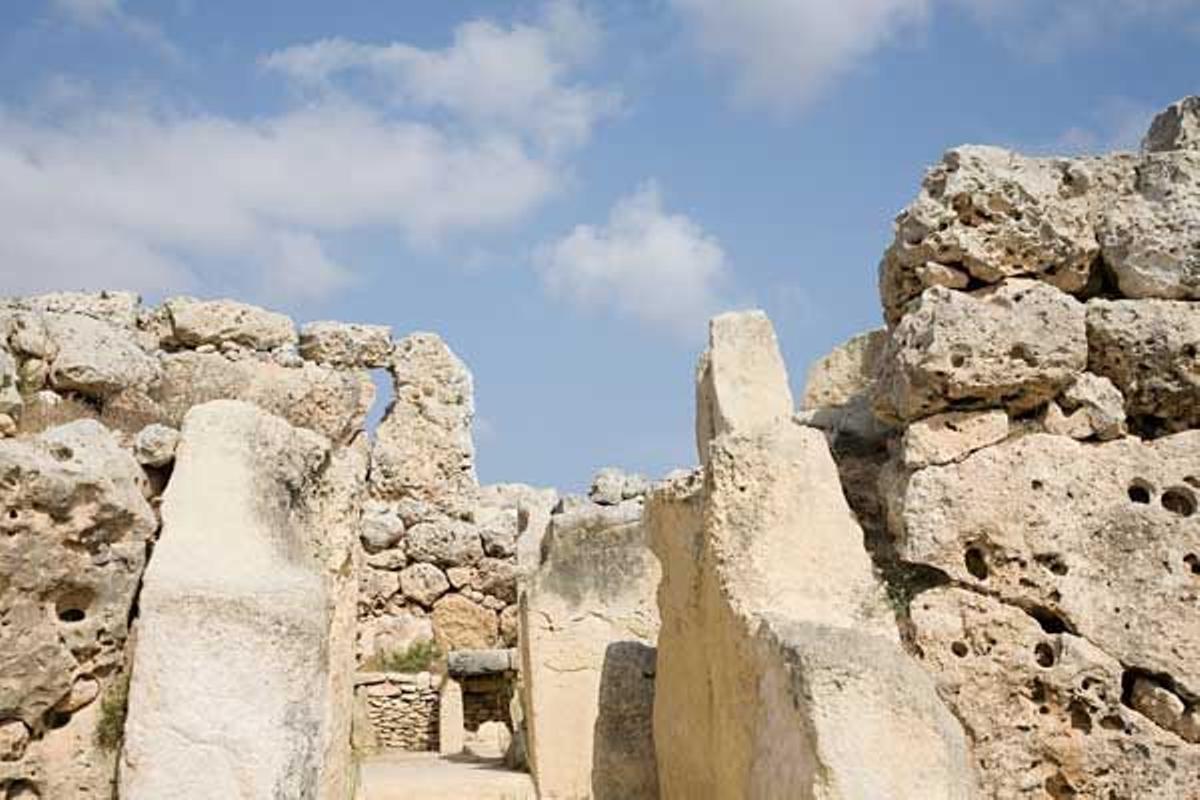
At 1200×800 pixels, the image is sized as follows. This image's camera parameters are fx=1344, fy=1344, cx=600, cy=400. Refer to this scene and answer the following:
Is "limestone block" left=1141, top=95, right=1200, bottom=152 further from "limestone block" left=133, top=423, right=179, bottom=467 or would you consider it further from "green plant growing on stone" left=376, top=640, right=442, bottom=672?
"green plant growing on stone" left=376, top=640, right=442, bottom=672

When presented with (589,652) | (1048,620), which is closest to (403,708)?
(589,652)

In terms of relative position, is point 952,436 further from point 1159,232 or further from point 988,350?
point 1159,232

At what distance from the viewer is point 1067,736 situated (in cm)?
502

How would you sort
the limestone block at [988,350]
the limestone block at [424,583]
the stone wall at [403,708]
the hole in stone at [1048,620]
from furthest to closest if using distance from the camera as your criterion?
the limestone block at [424,583], the stone wall at [403,708], the limestone block at [988,350], the hole in stone at [1048,620]

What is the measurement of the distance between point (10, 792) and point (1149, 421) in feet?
14.9

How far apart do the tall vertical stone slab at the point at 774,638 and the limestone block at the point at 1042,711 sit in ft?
1.16

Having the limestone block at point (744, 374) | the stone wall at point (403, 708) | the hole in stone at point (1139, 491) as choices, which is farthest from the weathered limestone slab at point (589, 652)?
the stone wall at point (403, 708)

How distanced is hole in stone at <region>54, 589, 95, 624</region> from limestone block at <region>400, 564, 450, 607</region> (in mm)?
9236

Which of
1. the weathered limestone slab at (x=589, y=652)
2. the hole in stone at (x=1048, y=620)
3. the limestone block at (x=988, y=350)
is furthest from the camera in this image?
the weathered limestone slab at (x=589, y=652)

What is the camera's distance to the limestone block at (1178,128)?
20.1 feet

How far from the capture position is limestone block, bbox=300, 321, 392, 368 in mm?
12531

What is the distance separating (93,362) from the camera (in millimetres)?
5043

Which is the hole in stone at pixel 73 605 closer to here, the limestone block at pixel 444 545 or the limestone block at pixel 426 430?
the limestone block at pixel 444 545

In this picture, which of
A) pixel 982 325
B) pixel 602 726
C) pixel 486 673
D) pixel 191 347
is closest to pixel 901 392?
pixel 982 325
